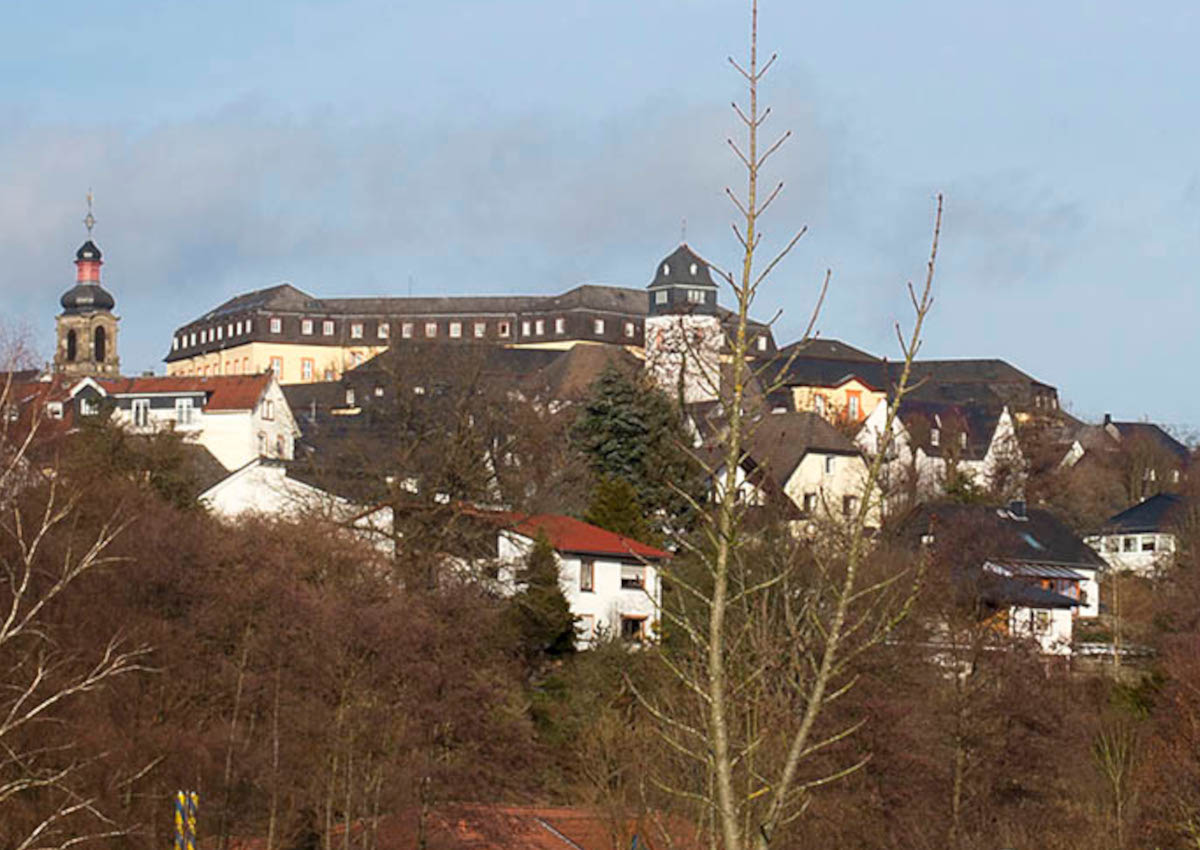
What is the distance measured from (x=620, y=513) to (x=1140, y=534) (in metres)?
31.1

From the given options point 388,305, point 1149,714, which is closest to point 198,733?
point 1149,714

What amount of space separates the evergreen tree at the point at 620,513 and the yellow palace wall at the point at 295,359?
8224cm

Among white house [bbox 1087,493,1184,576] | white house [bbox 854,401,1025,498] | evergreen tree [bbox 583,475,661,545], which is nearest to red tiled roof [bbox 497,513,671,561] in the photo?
evergreen tree [bbox 583,475,661,545]

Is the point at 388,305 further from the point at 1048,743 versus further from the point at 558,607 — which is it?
the point at 1048,743

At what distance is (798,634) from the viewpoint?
9672mm

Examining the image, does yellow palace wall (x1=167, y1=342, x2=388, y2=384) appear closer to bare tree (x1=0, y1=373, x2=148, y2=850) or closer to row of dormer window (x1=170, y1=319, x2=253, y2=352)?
row of dormer window (x1=170, y1=319, x2=253, y2=352)

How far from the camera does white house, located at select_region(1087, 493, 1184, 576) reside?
3292 inches

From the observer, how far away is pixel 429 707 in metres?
45.5

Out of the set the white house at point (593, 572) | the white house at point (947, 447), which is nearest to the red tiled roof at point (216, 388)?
the white house at point (947, 447)

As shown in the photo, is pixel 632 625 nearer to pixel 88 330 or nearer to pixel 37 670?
pixel 37 670

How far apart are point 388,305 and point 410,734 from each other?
365 ft

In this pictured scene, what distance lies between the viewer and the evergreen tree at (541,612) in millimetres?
52875

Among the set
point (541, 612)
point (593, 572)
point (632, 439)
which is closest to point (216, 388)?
point (632, 439)

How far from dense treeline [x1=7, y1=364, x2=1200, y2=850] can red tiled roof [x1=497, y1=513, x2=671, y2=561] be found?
383 cm
